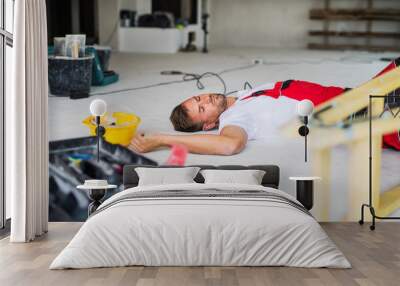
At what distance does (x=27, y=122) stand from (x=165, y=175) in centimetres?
148

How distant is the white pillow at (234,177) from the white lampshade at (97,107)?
1.28 m

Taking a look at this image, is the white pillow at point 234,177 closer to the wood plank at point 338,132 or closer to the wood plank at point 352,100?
the wood plank at point 338,132

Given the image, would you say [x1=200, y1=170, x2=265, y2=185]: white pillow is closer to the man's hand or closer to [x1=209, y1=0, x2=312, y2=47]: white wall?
the man's hand

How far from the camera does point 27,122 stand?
5883mm

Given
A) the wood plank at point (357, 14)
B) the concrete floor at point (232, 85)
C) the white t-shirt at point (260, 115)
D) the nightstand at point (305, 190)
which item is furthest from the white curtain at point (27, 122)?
the wood plank at point (357, 14)

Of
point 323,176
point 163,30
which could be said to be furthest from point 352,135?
point 163,30

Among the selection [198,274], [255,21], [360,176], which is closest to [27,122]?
[198,274]

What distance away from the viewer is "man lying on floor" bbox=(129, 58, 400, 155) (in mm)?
6852

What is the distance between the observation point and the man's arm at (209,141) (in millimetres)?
6840

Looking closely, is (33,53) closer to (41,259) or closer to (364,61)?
(41,259)

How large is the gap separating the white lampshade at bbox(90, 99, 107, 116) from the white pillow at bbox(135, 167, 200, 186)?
2.37 feet

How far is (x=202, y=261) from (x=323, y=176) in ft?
8.52

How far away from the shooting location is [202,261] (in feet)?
15.5

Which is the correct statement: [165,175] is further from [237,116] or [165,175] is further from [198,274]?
[198,274]
